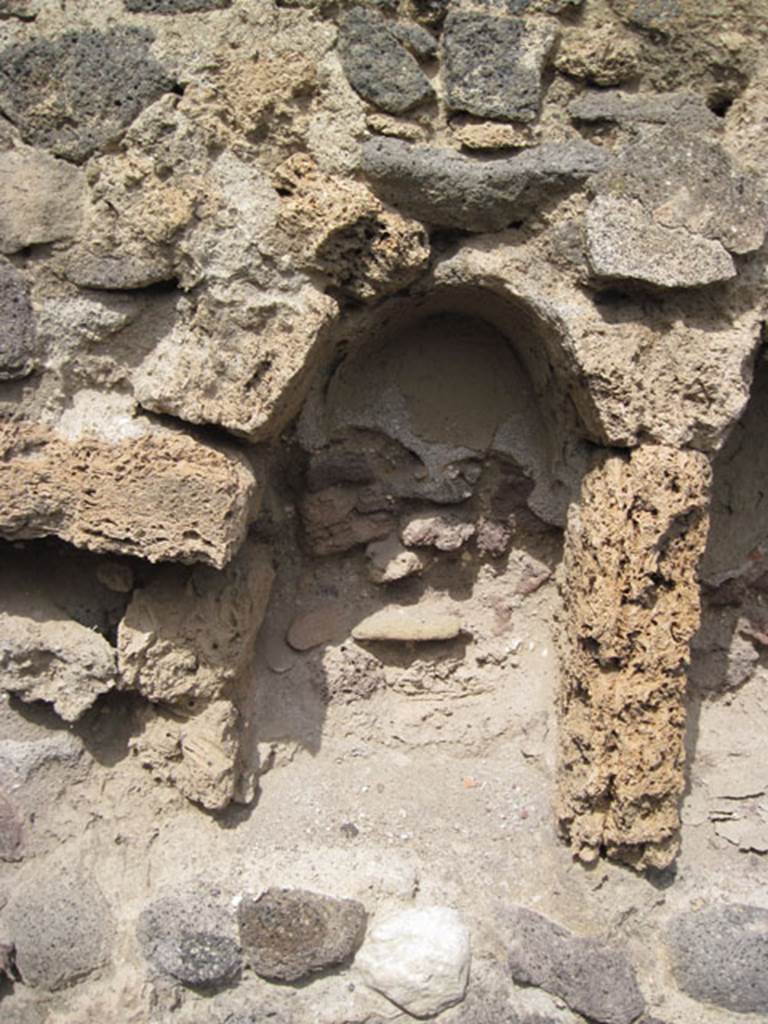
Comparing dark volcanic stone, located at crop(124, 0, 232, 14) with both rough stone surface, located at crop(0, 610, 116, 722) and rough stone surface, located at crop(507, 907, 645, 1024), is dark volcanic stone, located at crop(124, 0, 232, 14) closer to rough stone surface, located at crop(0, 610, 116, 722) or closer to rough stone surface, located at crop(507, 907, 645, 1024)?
rough stone surface, located at crop(0, 610, 116, 722)

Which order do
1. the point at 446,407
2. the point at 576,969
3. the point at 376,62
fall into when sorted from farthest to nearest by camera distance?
the point at 446,407
the point at 576,969
the point at 376,62

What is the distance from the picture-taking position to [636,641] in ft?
6.10

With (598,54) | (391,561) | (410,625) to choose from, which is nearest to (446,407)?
(391,561)

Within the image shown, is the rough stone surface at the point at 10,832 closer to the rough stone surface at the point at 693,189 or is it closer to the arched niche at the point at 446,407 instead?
the arched niche at the point at 446,407

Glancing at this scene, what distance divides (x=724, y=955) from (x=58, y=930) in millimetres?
1410

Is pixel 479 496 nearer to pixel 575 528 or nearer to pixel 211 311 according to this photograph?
pixel 575 528

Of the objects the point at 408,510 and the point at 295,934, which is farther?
the point at 408,510

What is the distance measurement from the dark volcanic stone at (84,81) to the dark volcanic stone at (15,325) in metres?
0.30

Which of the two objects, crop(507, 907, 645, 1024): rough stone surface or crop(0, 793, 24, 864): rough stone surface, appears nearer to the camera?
crop(507, 907, 645, 1024): rough stone surface

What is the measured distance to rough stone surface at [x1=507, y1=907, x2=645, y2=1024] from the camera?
182 cm

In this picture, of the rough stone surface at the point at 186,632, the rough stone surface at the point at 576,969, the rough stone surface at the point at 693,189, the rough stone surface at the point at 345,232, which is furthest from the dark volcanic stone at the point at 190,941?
the rough stone surface at the point at 693,189

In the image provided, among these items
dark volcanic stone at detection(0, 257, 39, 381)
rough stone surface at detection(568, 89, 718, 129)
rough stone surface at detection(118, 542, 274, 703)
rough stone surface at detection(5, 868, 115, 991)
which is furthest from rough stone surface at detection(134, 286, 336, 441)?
rough stone surface at detection(5, 868, 115, 991)

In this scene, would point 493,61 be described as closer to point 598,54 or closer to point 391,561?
point 598,54

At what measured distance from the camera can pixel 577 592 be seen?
6.50 ft
